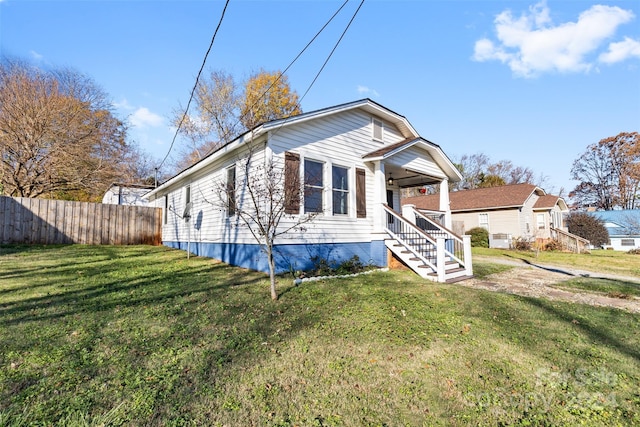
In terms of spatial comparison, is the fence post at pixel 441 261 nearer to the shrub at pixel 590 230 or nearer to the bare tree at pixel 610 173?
the shrub at pixel 590 230

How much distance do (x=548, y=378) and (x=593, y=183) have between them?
47.3 metres

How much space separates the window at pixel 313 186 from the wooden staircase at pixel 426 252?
2.15 metres

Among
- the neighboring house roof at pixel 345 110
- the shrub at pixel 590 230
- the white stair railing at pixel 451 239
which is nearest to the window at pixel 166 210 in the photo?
the neighboring house roof at pixel 345 110

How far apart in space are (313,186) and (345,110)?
2.63 meters

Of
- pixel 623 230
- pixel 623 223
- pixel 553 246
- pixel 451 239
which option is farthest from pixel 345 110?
pixel 623 223

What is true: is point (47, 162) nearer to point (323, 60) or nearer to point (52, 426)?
point (323, 60)

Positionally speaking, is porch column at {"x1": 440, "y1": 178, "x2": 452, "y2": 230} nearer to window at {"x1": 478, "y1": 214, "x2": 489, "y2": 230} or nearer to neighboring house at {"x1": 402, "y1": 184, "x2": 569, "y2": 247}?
neighboring house at {"x1": 402, "y1": 184, "x2": 569, "y2": 247}

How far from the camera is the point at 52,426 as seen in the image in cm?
218

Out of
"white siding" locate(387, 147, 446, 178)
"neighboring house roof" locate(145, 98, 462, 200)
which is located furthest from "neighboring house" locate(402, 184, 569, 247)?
"neighboring house roof" locate(145, 98, 462, 200)

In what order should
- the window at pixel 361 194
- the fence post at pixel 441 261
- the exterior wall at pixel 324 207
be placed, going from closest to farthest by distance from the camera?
the fence post at pixel 441 261 < the exterior wall at pixel 324 207 < the window at pixel 361 194

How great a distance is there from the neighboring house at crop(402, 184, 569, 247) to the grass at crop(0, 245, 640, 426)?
16602 millimetres

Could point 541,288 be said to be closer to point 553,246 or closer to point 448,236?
point 448,236

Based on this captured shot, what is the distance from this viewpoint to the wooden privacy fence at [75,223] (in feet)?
39.5

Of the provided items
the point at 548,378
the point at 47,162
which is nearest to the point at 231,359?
the point at 548,378
